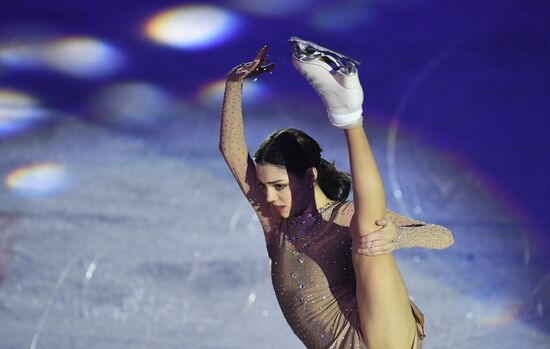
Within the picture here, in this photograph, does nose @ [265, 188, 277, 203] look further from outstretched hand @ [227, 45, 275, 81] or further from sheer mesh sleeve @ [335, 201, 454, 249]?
outstretched hand @ [227, 45, 275, 81]

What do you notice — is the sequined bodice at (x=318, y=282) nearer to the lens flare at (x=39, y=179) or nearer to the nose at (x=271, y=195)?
the nose at (x=271, y=195)

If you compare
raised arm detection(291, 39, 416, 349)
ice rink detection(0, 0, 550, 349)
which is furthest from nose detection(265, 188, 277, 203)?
→ ice rink detection(0, 0, 550, 349)

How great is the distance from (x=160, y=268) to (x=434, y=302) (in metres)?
1.24

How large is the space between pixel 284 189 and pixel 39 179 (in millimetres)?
2052

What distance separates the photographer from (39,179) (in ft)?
14.0

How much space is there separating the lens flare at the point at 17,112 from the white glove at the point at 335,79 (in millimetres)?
2539

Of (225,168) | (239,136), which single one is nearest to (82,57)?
(225,168)

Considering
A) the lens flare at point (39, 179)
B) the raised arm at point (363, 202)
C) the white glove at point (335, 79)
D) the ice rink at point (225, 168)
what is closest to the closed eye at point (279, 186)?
the raised arm at point (363, 202)

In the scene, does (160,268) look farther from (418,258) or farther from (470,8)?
(470,8)

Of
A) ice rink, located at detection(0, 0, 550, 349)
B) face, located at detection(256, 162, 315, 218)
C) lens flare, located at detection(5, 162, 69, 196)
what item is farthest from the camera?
lens flare, located at detection(5, 162, 69, 196)

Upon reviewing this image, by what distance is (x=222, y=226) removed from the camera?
418 cm

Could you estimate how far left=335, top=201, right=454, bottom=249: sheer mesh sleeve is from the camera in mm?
2350

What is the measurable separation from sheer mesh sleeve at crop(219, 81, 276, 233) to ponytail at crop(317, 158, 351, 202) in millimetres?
175

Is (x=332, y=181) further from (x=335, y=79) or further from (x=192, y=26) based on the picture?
(x=192, y=26)
